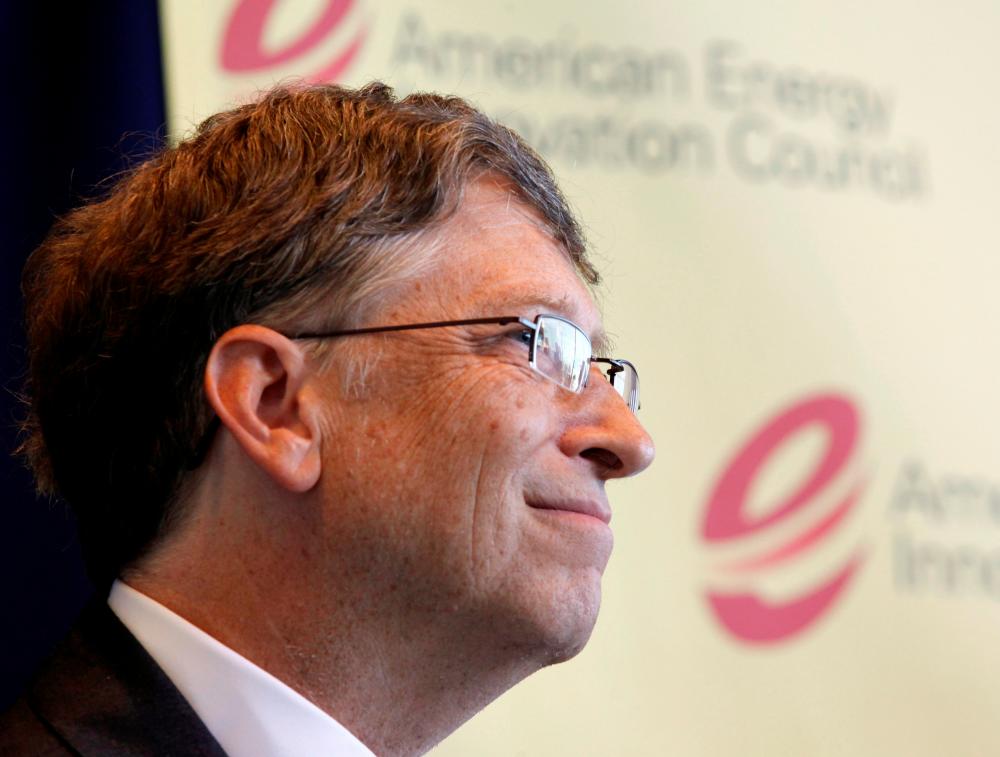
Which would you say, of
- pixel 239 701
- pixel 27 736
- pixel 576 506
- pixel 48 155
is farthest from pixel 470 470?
pixel 48 155

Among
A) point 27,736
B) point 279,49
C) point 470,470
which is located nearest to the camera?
point 27,736

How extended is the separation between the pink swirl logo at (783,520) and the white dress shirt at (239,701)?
82 cm

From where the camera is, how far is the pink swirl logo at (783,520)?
6.48 ft

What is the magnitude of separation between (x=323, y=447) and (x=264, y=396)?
8 centimetres

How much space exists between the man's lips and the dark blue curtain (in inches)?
33.9

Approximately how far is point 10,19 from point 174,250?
684 millimetres

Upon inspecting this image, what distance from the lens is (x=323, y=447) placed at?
4.33 ft

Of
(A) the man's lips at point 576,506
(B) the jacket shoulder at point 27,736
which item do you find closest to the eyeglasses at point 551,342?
(A) the man's lips at point 576,506

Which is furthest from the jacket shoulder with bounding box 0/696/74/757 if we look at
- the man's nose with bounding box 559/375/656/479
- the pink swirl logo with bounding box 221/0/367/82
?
the pink swirl logo with bounding box 221/0/367/82

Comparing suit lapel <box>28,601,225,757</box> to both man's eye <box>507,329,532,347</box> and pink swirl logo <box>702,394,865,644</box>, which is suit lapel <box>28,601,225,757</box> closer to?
man's eye <box>507,329,532,347</box>

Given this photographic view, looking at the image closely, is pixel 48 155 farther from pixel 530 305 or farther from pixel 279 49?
pixel 530 305

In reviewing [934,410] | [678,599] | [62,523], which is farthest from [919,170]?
[62,523]

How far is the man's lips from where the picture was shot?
1.34 m

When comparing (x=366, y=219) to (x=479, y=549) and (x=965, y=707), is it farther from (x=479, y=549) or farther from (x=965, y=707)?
(x=965, y=707)
